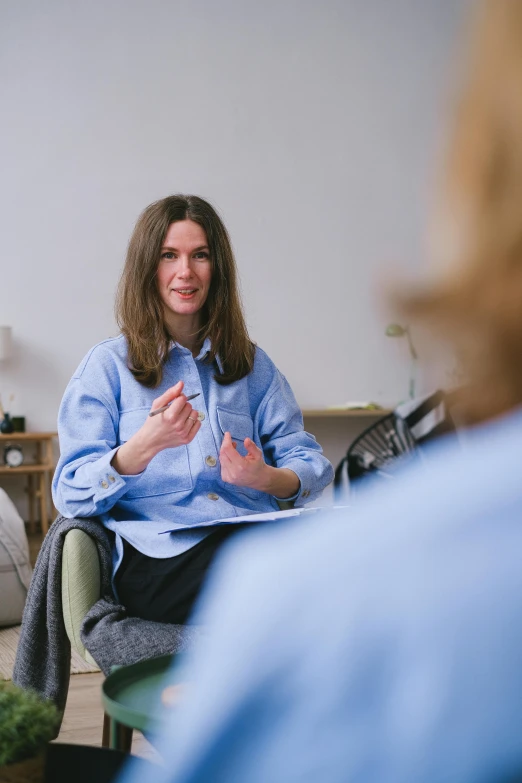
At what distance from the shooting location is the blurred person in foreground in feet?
1.23

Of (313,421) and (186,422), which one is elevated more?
(186,422)

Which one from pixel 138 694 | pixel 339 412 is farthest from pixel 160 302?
pixel 339 412

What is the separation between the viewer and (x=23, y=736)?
36.7 inches

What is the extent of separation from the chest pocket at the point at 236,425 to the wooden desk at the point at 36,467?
3706 mm

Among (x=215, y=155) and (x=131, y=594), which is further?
(x=215, y=155)

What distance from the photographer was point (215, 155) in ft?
21.5

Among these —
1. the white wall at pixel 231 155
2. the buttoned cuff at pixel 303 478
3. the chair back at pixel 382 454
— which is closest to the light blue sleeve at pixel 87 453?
the buttoned cuff at pixel 303 478

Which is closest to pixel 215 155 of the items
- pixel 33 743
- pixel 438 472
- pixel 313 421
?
pixel 313 421

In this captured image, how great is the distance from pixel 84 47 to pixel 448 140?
640 centimetres

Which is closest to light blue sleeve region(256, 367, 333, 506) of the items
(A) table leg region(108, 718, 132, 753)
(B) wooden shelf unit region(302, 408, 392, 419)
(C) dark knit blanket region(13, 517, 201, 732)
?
(C) dark knit blanket region(13, 517, 201, 732)

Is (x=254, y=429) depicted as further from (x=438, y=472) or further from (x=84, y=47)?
(x=84, y=47)

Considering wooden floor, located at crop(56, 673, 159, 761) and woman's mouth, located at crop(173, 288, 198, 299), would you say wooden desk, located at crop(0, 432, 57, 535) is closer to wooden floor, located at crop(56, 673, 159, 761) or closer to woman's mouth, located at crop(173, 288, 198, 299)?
wooden floor, located at crop(56, 673, 159, 761)

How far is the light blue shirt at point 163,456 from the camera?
6.49ft

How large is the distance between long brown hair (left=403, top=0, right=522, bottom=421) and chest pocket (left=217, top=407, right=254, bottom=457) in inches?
71.8
